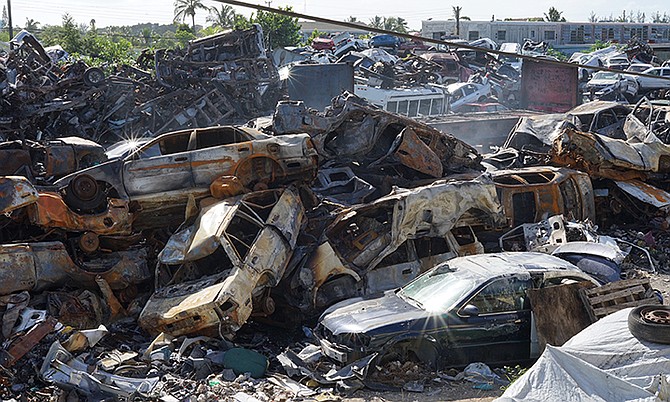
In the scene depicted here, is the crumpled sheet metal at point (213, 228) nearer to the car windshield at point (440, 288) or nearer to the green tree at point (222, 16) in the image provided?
the car windshield at point (440, 288)

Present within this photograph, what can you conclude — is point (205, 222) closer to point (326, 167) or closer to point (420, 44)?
point (326, 167)

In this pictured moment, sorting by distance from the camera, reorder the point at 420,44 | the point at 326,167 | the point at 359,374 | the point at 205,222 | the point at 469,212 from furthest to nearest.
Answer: the point at 420,44 < the point at 326,167 < the point at 469,212 < the point at 205,222 < the point at 359,374

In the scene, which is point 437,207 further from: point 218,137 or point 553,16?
point 553,16

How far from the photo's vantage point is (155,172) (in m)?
11.5

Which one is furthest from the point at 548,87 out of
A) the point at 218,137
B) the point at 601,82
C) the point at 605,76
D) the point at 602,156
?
the point at 218,137

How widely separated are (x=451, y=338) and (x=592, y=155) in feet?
24.6

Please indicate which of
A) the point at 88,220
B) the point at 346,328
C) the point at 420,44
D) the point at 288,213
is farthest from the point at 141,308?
the point at 420,44

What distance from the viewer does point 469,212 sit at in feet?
38.2

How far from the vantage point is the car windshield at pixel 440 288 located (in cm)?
877

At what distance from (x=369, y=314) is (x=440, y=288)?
86cm

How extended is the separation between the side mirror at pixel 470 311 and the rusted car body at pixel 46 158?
23.2ft

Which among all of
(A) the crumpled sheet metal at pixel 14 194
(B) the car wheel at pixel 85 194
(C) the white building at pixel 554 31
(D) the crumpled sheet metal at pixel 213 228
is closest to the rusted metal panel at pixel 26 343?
(D) the crumpled sheet metal at pixel 213 228

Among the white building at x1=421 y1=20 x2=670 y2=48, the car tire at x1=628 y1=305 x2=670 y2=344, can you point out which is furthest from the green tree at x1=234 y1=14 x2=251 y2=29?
the white building at x1=421 y1=20 x2=670 y2=48

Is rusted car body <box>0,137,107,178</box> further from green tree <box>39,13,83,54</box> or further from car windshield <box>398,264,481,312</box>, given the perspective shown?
green tree <box>39,13,83,54</box>
